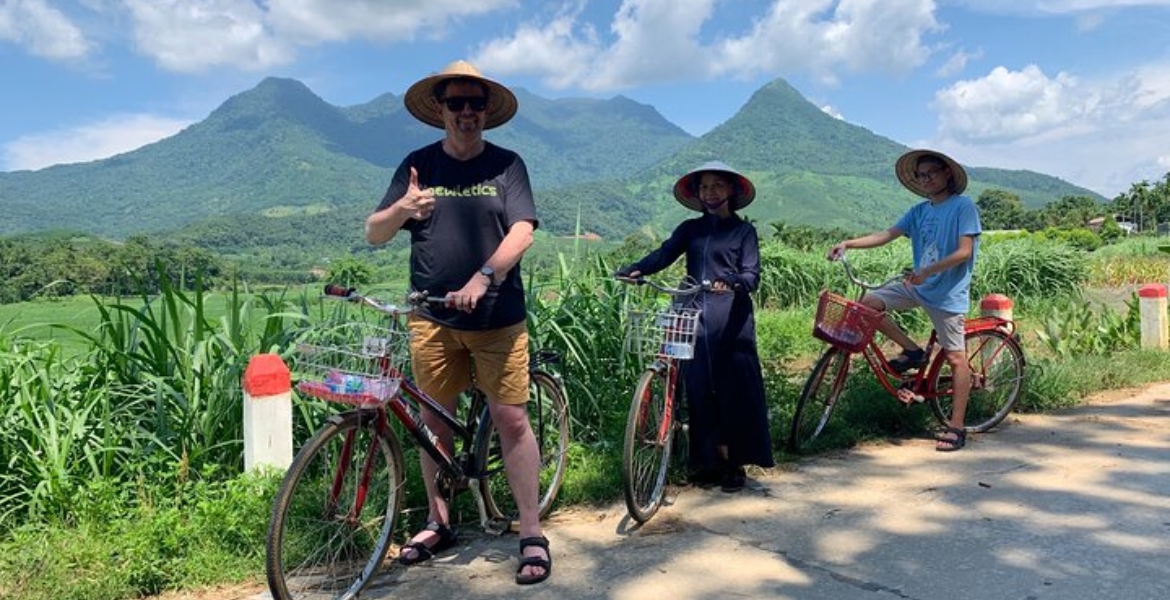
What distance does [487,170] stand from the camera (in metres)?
3.13

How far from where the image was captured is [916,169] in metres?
5.21

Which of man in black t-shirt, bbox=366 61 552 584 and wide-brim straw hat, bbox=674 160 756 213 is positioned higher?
wide-brim straw hat, bbox=674 160 756 213

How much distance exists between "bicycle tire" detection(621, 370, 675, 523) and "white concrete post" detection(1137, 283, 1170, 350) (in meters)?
6.33

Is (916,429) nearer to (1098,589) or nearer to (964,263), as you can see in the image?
(964,263)

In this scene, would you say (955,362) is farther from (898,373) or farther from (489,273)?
(489,273)

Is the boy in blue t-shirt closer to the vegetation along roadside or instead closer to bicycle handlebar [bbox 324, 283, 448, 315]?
the vegetation along roadside

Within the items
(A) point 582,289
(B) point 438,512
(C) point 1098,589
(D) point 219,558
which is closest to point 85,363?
(D) point 219,558

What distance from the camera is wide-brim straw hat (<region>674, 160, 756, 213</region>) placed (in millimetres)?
4047

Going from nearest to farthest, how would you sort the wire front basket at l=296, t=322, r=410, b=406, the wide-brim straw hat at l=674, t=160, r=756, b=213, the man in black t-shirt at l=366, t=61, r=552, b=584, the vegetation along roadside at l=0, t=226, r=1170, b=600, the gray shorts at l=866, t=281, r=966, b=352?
the wire front basket at l=296, t=322, r=410, b=406, the man in black t-shirt at l=366, t=61, r=552, b=584, the vegetation along roadside at l=0, t=226, r=1170, b=600, the wide-brim straw hat at l=674, t=160, r=756, b=213, the gray shorts at l=866, t=281, r=966, b=352

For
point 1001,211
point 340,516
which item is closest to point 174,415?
point 340,516

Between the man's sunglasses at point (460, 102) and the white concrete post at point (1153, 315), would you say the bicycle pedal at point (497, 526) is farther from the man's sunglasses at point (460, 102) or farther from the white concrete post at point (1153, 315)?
the white concrete post at point (1153, 315)

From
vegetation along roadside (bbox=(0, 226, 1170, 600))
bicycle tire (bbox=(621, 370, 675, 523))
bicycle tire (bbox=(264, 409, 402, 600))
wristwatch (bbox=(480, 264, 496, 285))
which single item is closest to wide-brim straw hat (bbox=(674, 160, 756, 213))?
bicycle tire (bbox=(621, 370, 675, 523))

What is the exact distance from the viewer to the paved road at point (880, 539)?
10.1 ft

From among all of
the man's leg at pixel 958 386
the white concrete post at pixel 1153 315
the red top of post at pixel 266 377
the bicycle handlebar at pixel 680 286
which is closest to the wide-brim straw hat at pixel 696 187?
the bicycle handlebar at pixel 680 286
